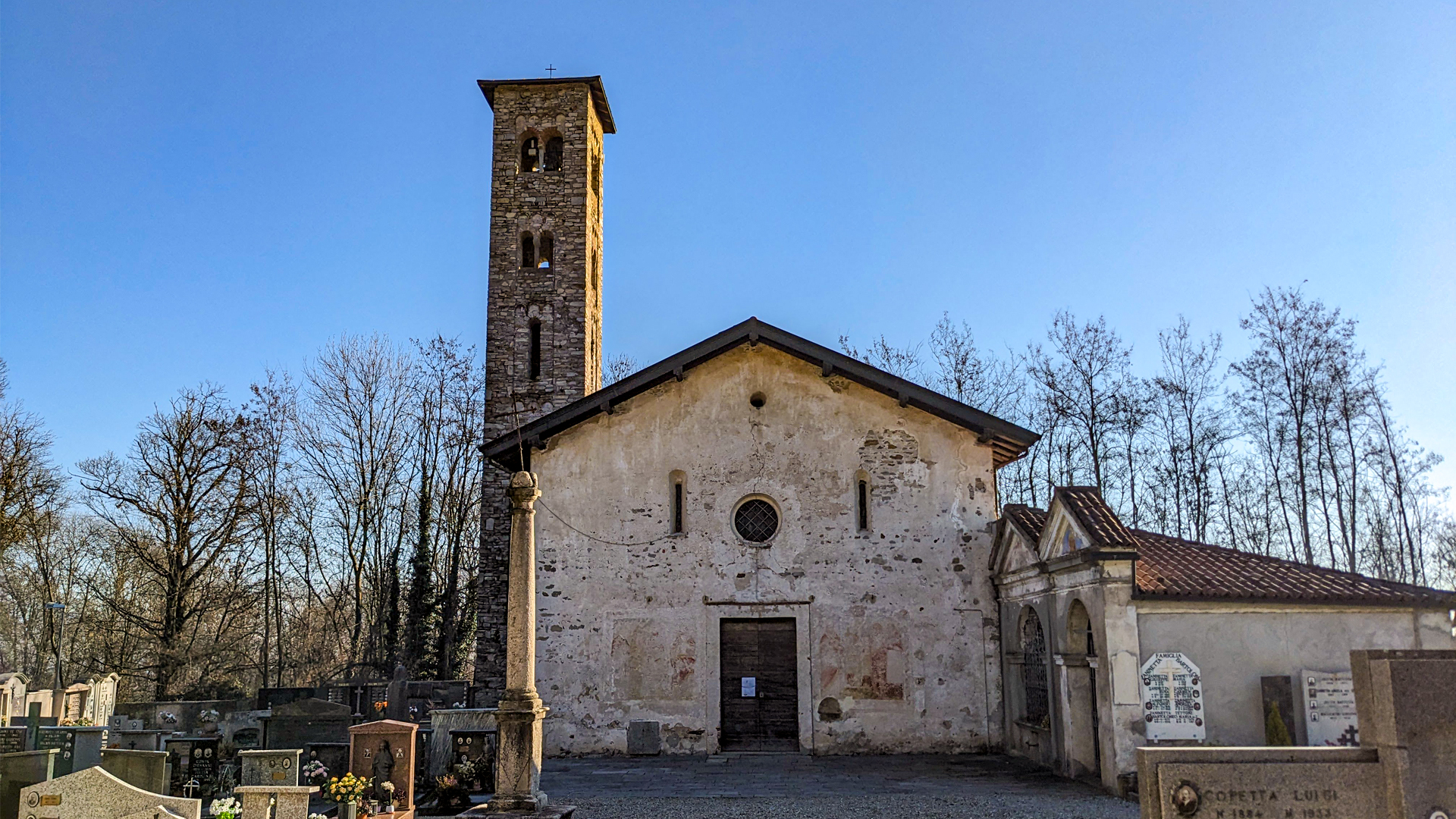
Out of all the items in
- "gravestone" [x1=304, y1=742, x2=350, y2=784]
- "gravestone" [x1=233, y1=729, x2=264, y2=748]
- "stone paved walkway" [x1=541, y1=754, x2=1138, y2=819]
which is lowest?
"stone paved walkway" [x1=541, y1=754, x2=1138, y2=819]

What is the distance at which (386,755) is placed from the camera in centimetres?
1081

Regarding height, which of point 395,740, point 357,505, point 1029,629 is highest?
point 357,505

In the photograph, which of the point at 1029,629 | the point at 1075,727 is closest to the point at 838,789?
the point at 1075,727

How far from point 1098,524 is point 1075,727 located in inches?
110

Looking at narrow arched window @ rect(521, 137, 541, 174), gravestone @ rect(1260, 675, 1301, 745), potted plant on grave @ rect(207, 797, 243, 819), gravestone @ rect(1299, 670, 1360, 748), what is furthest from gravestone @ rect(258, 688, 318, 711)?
gravestone @ rect(1299, 670, 1360, 748)

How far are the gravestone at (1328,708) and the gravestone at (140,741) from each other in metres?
14.9

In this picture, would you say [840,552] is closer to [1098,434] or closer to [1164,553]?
[1164,553]

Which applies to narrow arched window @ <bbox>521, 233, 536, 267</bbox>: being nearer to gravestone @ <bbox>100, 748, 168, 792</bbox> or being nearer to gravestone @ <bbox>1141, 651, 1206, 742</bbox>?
gravestone @ <bbox>100, 748, 168, 792</bbox>

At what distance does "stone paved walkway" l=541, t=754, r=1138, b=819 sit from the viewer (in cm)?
1145

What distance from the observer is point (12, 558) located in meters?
29.8

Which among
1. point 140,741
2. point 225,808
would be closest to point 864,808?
point 225,808

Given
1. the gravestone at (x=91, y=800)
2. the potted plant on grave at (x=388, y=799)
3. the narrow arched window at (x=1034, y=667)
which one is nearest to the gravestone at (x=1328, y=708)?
the narrow arched window at (x=1034, y=667)

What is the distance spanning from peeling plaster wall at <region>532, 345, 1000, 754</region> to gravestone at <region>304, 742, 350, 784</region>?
5066 millimetres

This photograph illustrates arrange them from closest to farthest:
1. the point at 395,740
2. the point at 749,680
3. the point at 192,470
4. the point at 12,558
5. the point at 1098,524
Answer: the point at 395,740 → the point at 1098,524 → the point at 749,680 → the point at 192,470 → the point at 12,558
